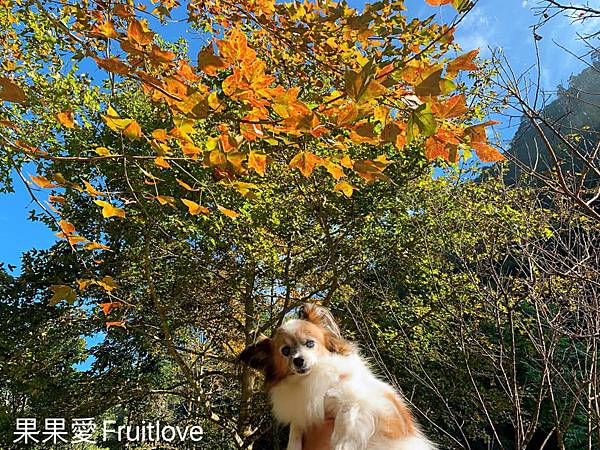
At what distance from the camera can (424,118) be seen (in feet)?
3.79

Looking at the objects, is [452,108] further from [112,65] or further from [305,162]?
[112,65]

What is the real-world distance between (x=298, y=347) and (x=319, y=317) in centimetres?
39

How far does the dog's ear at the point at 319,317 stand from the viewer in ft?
9.09

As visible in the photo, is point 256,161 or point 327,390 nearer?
point 256,161

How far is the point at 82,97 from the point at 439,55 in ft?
17.9

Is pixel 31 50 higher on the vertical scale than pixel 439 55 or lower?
higher

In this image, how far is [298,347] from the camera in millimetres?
2477

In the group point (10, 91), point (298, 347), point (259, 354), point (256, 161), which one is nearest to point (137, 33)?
point (10, 91)

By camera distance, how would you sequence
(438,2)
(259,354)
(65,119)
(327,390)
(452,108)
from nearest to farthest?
(452,108), (438,2), (65,119), (327,390), (259,354)

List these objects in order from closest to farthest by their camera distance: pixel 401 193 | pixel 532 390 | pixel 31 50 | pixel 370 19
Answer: pixel 370 19 < pixel 31 50 < pixel 401 193 < pixel 532 390

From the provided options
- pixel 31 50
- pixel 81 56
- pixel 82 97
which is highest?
pixel 31 50

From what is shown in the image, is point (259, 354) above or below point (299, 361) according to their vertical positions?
above

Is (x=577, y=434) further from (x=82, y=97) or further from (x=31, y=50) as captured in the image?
(x=31, y=50)

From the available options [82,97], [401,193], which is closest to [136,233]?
[82,97]
